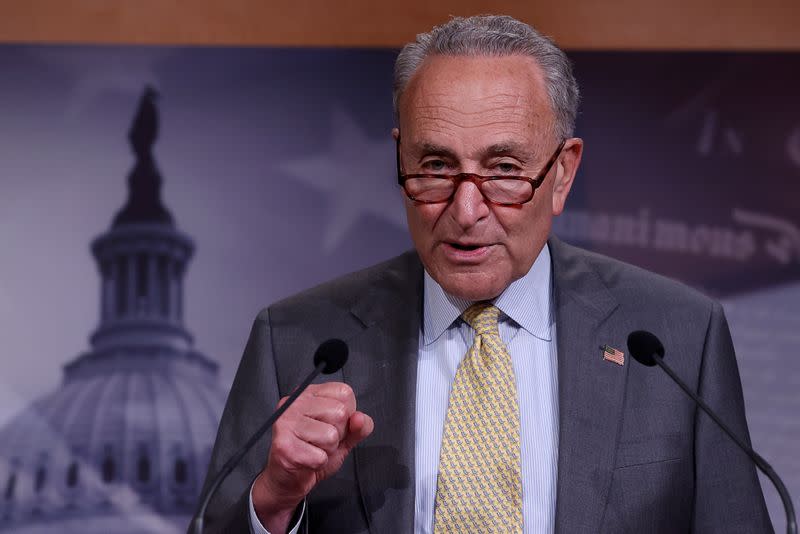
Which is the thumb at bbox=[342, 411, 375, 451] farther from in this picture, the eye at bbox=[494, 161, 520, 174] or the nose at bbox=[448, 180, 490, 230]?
the eye at bbox=[494, 161, 520, 174]

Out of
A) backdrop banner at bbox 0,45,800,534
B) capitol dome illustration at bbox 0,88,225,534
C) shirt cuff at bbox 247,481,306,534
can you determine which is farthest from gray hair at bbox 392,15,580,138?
capitol dome illustration at bbox 0,88,225,534

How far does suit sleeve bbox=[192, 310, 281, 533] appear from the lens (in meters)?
1.89

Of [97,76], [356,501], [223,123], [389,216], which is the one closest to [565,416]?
[356,501]

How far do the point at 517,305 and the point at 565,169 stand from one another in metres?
0.29

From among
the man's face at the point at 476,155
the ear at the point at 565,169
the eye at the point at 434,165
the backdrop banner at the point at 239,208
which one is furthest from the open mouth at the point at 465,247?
the backdrop banner at the point at 239,208

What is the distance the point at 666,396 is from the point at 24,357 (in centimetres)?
204

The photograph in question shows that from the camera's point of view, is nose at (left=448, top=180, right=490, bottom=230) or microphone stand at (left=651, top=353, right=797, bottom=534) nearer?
microphone stand at (left=651, top=353, right=797, bottom=534)

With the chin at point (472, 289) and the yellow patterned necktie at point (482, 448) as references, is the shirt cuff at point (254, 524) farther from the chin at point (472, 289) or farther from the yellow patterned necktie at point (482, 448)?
the chin at point (472, 289)

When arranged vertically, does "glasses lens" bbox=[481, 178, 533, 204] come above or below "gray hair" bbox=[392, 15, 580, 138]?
below

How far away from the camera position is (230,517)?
187cm

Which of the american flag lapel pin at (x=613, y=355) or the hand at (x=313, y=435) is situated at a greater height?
the american flag lapel pin at (x=613, y=355)

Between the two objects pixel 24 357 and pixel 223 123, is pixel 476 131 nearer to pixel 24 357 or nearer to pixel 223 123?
pixel 223 123

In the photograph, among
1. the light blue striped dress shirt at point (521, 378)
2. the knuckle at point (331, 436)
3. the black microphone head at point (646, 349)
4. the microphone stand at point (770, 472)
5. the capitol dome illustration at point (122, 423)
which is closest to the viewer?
the microphone stand at point (770, 472)

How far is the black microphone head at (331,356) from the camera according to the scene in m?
1.76
